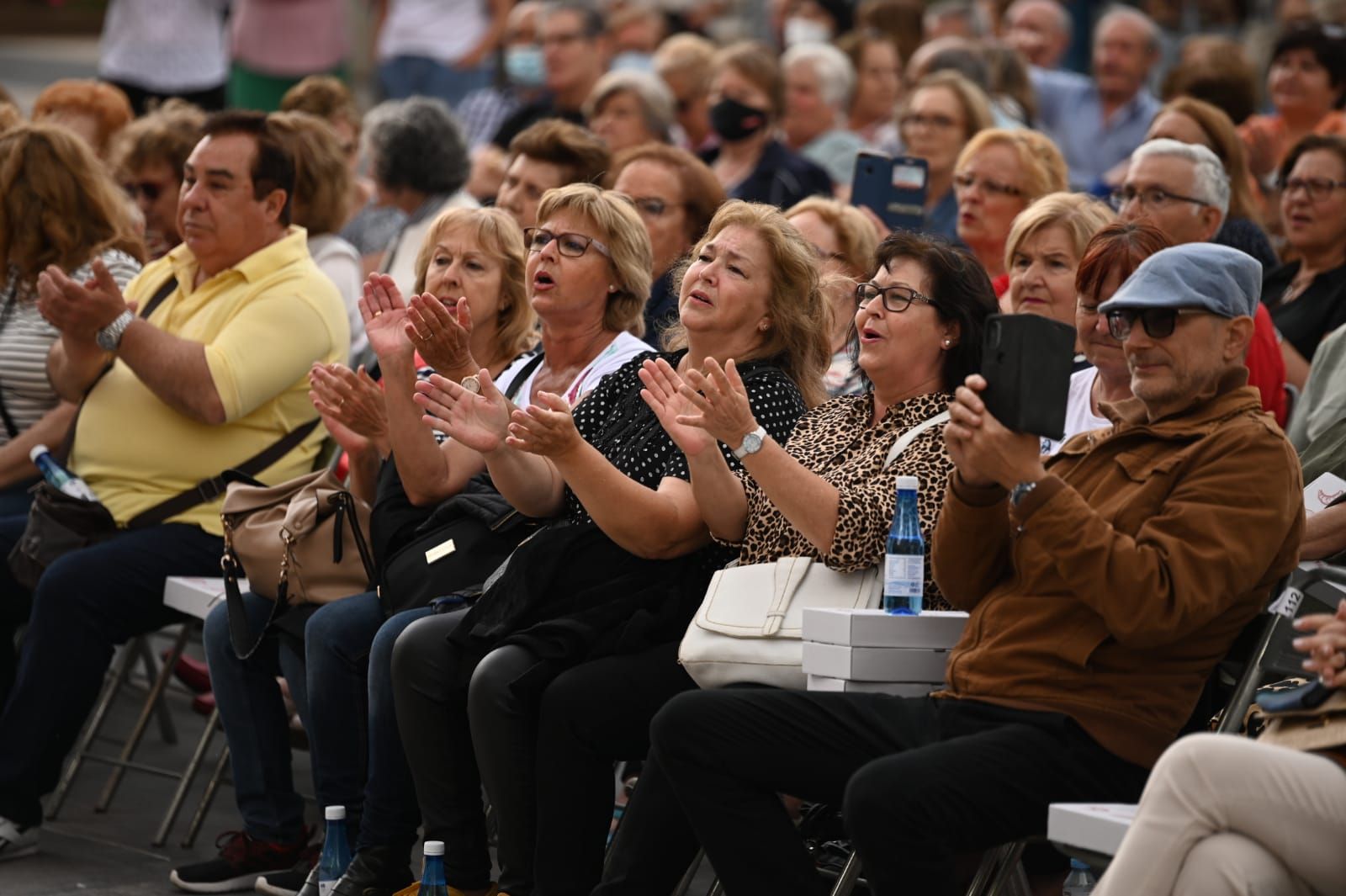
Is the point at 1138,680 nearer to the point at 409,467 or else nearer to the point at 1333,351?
the point at 1333,351

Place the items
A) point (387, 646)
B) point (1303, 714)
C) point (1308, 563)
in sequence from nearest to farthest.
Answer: point (1303, 714) < point (1308, 563) < point (387, 646)

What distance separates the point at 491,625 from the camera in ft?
15.5

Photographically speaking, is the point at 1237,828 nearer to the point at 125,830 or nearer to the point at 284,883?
the point at 284,883

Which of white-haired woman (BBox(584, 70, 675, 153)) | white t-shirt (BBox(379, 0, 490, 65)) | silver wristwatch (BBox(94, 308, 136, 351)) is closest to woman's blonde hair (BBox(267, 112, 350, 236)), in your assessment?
silver wristwatch (BBox(94, 308, 136, 351))

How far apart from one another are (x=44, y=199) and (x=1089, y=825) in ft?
14.5

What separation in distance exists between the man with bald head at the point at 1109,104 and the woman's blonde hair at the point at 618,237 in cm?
443

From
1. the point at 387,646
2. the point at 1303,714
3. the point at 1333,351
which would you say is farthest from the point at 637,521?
the point at 1333,351

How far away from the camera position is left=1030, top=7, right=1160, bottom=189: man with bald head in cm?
975

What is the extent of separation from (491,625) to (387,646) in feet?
1.26

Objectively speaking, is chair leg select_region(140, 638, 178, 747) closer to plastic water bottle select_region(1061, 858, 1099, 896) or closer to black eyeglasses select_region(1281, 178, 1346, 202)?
plastic water bottle select_region(1061, 858, 1099, 896)

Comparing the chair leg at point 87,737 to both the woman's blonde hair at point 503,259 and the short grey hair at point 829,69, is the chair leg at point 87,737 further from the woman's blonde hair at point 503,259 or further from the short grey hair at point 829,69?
the short grey hair at point 829,69

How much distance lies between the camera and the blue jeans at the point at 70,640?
5688 millimetres

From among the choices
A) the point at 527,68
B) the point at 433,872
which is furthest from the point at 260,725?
the point at 527,68

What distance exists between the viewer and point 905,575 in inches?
159
